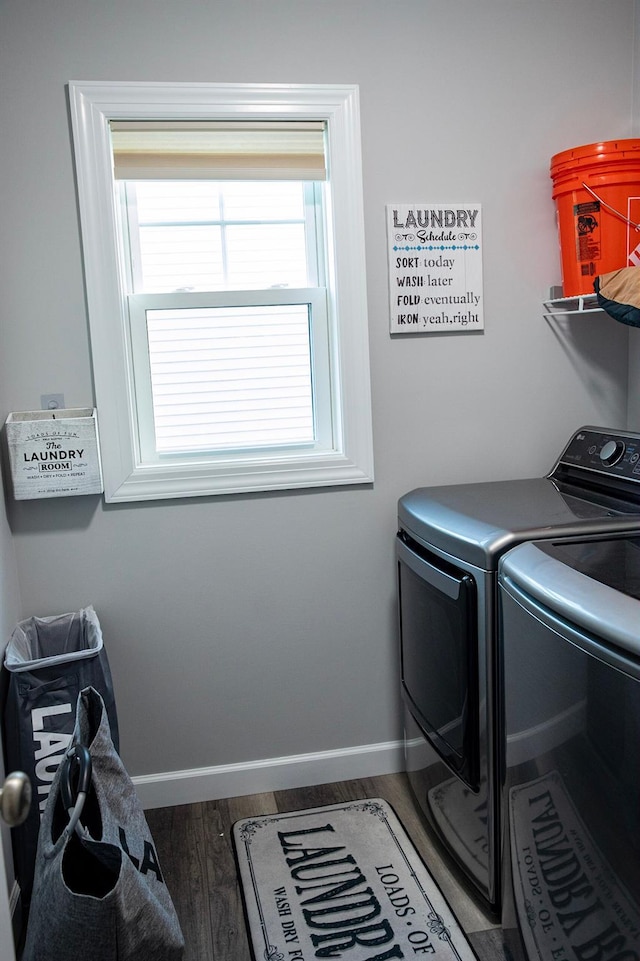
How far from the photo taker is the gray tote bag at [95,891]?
55.7 inches

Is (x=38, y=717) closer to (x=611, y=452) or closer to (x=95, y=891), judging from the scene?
(x=95, y=891)

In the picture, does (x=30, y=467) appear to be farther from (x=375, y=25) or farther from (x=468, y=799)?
(x=375, y=25)

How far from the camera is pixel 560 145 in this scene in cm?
236

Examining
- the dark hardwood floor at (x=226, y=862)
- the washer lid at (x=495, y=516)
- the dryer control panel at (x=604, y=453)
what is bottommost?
the dark hardwood floor at (x=226, y=862)

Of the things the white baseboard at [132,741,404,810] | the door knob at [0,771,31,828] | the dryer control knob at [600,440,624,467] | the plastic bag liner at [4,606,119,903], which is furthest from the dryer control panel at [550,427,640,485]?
the door knob at [0,771,31,828]

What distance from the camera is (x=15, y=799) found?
0.81 meters

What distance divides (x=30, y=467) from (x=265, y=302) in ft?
2.68

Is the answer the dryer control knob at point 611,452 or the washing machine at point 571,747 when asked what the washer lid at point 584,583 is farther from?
the dryer control knob at point 611,452

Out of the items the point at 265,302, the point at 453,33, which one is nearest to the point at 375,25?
the point at 453,33

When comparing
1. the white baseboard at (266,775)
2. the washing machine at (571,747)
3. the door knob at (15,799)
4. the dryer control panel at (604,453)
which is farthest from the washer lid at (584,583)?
the white baseboard at (266,775)

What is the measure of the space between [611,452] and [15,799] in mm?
1750

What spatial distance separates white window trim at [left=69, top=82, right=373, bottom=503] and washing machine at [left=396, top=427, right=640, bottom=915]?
33cm

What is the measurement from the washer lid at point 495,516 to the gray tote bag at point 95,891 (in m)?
0.93

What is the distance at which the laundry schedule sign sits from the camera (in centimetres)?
230
